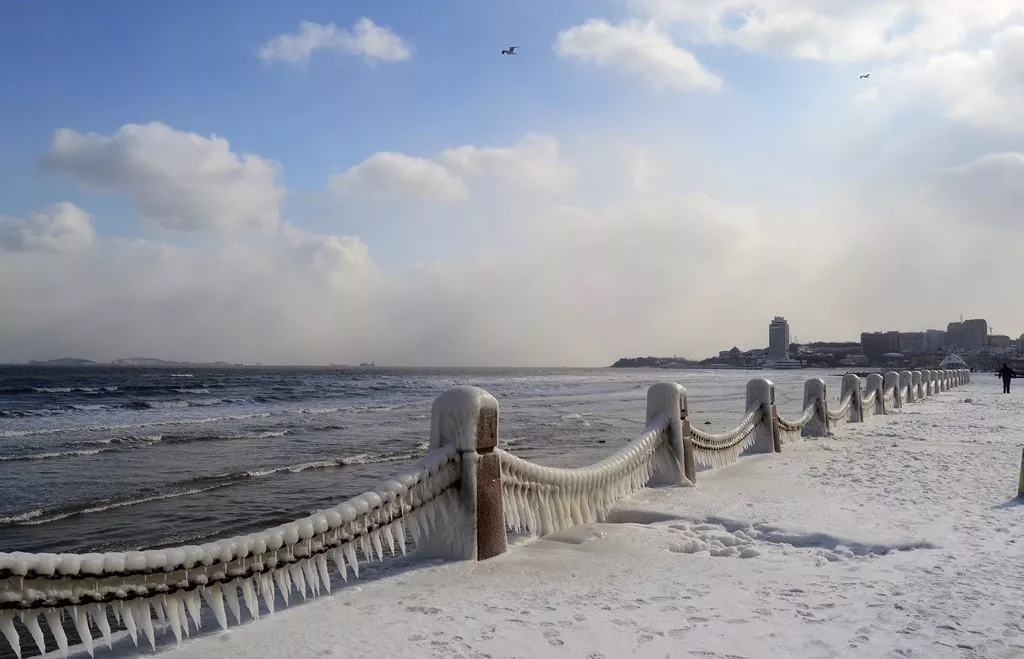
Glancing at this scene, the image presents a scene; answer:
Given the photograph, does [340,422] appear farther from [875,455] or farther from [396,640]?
[396,640]

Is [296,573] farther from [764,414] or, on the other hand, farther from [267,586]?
[764,414]

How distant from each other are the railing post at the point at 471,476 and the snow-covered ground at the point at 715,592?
0.58 feet

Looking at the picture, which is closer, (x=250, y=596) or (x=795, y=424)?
(x=250, y=596)

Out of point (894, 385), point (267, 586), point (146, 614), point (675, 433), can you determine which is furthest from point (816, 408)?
point (146, 614)

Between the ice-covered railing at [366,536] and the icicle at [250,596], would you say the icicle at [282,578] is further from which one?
the icicle at [250,596]

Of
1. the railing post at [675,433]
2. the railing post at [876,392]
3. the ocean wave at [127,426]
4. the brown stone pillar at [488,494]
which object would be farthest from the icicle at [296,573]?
the ocean wave at [127,426]

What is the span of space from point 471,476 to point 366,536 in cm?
95

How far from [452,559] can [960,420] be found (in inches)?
663

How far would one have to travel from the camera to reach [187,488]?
11.4 m

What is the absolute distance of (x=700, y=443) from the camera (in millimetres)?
9234

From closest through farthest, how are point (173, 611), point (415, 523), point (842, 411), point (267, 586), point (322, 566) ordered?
point (173, 611) < point (267, 586) < point (322, 566) < point (415, 523) < point (842, 411)

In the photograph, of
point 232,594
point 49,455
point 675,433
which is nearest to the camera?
point 232,594

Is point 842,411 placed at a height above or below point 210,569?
below

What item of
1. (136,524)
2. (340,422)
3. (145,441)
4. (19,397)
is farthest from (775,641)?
(19,397)
